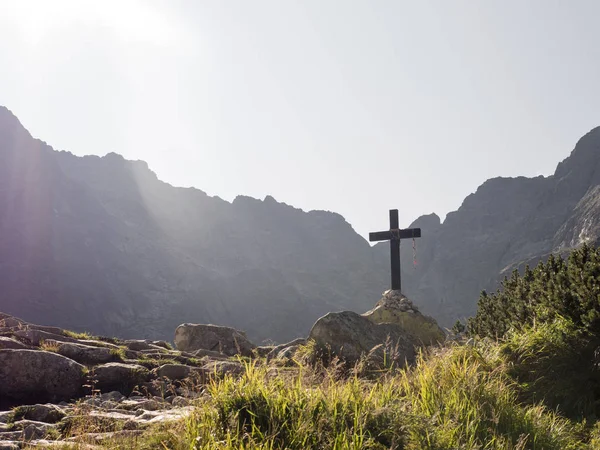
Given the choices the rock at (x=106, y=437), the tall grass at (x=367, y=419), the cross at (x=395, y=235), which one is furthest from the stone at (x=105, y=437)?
the cross at (x=395, y=235)

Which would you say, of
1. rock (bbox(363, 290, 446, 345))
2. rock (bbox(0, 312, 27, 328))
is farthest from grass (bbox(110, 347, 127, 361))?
rock (bbox(363, 290, 446, 345))

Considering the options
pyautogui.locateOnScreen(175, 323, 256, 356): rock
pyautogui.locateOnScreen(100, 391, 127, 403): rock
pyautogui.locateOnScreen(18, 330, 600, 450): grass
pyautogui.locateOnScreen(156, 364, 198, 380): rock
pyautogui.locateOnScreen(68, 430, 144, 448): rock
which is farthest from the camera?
pyautogui.locateOnScreen(175, 323, 256, 356): rock

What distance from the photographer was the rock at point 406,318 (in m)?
16.0

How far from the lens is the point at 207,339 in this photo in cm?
1648

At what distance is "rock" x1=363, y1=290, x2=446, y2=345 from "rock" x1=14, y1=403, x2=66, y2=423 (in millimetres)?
10533

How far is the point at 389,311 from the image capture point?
16969 millimetres

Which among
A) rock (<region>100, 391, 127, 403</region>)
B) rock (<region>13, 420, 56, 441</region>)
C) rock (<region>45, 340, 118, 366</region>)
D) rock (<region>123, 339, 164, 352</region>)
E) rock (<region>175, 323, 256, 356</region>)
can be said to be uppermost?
rock (<region>13, 420, 56, 441</region>)

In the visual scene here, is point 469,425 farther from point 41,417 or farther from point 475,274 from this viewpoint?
point 475,274

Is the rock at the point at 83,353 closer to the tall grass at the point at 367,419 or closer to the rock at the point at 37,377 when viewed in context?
the rock at the point at 37,377

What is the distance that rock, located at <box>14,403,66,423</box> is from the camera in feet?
21.2

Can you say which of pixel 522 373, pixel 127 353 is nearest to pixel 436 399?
pixel 522 373

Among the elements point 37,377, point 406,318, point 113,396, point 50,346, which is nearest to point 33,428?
point 113,396

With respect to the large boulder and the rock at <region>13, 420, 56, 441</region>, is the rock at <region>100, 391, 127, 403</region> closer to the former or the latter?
the rock at <region>13, 420, 56, 441</region>

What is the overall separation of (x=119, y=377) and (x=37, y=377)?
142 centimetres
